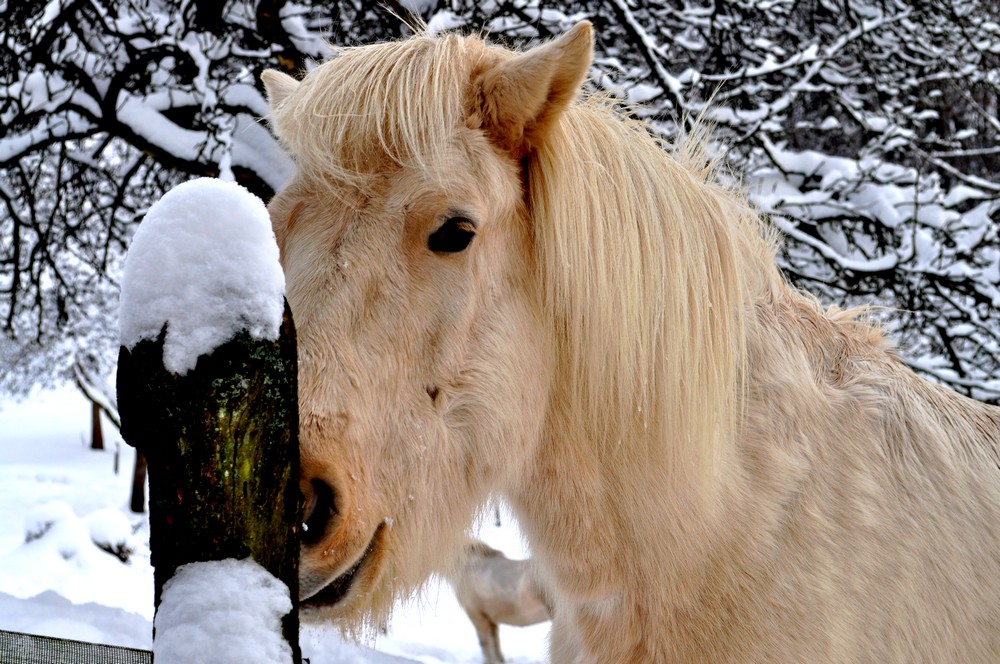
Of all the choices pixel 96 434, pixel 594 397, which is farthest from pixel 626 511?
pixel 96 434

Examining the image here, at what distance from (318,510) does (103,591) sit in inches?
313

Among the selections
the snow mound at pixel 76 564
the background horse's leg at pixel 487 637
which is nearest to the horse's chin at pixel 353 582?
the background horse's leg at pixel 487 637

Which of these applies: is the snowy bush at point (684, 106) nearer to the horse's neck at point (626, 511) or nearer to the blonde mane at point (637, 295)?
the blonde mane at point (637, 295)

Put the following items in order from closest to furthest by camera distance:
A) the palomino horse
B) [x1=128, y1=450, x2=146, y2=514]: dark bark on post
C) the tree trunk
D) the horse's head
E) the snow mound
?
the horse's head, the palomino horse, the snow mound, [x1=128, y1=450, x2=146, y2=514]: dark bark on post, the tree trunk

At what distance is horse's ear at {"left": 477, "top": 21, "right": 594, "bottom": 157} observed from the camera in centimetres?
162

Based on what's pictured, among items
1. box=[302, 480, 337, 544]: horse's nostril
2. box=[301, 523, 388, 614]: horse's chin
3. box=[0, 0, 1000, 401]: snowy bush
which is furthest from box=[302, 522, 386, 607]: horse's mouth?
box=[0, 0, 1000, 401]: snowy bush

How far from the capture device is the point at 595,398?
5.97ft

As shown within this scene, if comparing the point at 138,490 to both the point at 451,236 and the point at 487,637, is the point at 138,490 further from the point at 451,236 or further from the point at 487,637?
the point at 451,236

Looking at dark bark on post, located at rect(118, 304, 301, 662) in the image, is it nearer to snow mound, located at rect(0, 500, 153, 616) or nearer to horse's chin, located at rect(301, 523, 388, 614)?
horse's chin, located at rect(301, 523, 388, 614)

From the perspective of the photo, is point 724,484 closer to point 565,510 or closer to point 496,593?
point 565,510

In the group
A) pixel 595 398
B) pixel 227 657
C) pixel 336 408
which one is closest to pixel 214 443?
pixel 227 657

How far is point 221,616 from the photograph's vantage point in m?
0.95

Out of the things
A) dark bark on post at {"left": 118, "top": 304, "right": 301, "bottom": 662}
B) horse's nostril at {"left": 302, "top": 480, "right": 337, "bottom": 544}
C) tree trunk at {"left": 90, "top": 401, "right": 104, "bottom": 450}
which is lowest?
tree trunk at {"left": 90, "top": 401, "right": 104, "bottom": 450}

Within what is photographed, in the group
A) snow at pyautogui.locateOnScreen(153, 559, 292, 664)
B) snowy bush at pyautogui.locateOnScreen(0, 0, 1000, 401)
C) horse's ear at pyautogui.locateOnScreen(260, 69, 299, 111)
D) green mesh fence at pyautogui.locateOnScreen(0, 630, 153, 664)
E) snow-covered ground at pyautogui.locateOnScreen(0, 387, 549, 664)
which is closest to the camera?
snow at pyautogui.locateOnScreen(153, 559, 292, 664)
